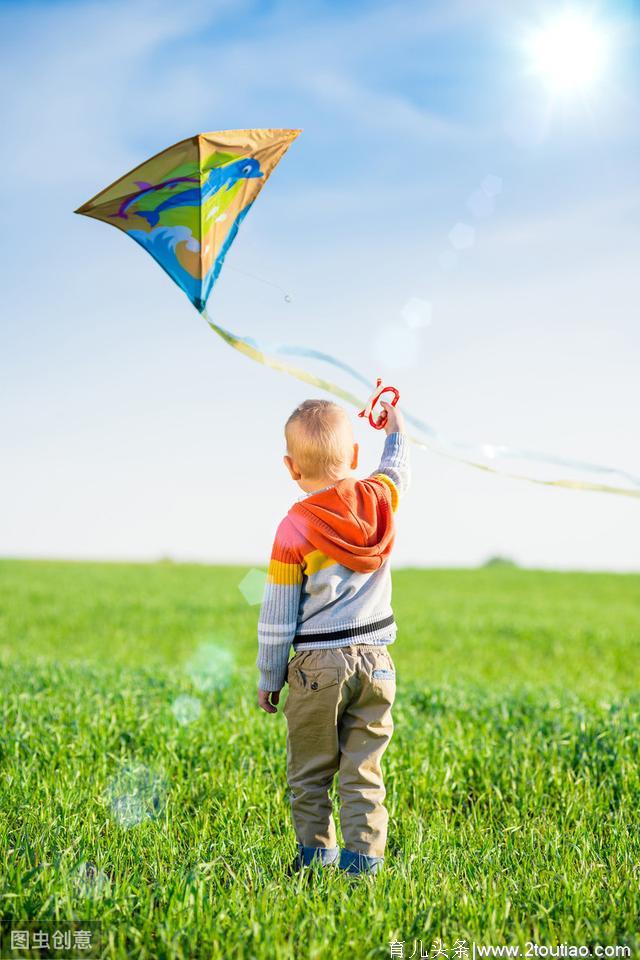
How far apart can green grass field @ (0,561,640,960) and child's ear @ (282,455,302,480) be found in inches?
75.0

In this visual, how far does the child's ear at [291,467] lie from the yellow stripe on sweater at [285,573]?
450 mm

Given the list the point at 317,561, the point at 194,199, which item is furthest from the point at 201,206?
the point at 317,561

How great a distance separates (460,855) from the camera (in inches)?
167

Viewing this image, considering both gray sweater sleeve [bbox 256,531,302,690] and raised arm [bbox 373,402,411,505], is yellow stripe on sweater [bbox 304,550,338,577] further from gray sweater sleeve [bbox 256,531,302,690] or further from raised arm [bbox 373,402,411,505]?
raised arm [bbox 373,402,411,505]

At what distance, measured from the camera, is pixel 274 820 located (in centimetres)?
464

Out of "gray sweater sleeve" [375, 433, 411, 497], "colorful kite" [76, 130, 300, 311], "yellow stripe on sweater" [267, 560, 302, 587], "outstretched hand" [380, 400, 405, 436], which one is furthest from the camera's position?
"outstretched hand" [380, 400, 405, 436]

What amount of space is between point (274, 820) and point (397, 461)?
2234 millimetres

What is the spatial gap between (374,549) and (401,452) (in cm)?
65

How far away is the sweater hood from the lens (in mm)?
3914

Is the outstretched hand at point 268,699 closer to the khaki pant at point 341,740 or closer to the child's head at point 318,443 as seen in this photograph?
the khaki pant at point 341,740

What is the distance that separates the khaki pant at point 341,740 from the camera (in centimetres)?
391

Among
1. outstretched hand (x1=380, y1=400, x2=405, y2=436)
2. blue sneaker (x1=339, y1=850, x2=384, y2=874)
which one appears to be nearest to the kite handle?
outstretched hand (x1=380, y1=400, x2=405, y2=436)

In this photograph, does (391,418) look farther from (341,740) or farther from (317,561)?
(341,740)

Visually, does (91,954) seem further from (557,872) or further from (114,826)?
(557,872)
